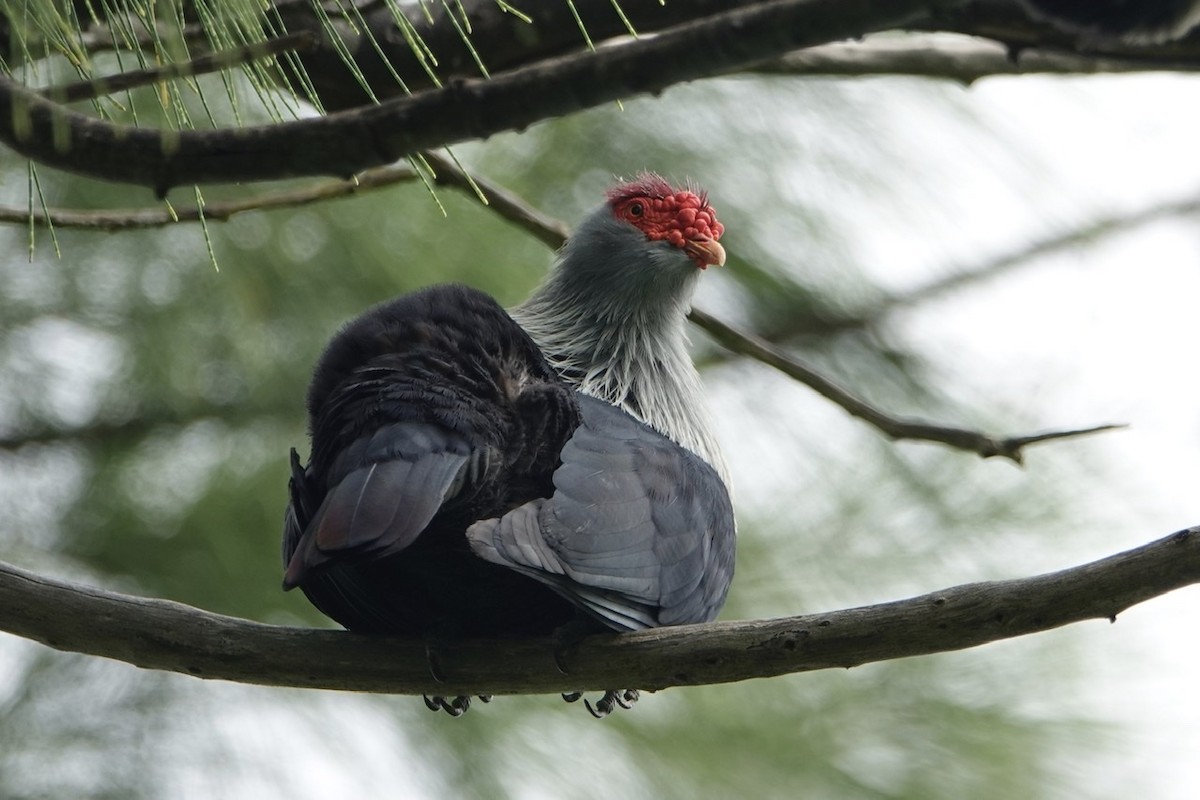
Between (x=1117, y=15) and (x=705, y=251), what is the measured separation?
165cm

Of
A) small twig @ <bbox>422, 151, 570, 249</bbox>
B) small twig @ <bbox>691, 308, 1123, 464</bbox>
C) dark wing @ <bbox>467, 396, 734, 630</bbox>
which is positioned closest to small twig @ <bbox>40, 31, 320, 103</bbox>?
dark wing @ <bbox>467, 396, 734, 630</bbox>

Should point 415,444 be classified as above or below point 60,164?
below

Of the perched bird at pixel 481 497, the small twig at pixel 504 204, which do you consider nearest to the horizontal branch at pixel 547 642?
the perched bird at pixel 481 497

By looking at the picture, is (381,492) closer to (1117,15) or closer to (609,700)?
(609,700)

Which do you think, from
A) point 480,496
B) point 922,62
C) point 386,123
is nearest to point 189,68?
point 386,123

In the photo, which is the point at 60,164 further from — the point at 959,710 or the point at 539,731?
the point at 959,710

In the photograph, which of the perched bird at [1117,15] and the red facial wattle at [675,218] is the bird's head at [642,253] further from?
the perched bird at [1117,15]

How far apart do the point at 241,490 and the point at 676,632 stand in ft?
8.53

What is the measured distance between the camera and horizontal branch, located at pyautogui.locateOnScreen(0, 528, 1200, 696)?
7.50 feet

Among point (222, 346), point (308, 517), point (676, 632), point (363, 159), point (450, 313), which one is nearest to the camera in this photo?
point (363, 159)

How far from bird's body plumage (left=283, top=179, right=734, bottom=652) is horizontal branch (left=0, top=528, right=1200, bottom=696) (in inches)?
3.3

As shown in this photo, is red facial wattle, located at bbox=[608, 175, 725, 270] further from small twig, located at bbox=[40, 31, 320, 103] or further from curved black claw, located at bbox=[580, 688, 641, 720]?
small twig, located at bbox=[40, 31, 320, 103]

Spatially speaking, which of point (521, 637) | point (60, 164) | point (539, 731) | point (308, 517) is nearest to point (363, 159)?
point (60, 164)

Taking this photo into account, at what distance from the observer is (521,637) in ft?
9.44
